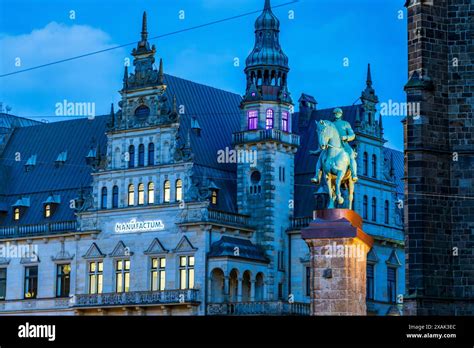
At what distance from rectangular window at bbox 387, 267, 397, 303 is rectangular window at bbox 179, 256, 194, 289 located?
13459 mm

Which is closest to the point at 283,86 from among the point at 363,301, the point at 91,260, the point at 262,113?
the point at 262,113

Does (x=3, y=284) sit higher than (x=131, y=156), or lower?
lower

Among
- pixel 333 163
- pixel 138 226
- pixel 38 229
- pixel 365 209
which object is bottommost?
pixel 333 163

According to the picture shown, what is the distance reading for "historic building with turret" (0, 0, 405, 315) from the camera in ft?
269

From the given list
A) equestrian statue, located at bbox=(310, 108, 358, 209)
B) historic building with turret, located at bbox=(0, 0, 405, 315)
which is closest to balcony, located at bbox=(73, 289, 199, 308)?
historic building with turret, located at bbox=(0, 0, 405, 315)

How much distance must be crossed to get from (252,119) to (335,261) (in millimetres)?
41382

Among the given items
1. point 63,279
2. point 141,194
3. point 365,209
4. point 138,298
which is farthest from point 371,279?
point 63,279

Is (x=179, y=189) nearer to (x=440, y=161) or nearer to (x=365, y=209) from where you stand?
(x=365, y=209)

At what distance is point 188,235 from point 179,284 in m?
3.04

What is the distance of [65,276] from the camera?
289ft

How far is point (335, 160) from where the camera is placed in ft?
147

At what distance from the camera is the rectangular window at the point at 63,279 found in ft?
288

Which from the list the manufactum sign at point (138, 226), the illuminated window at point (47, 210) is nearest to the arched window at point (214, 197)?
the manufactum sign at point (138, 226)
